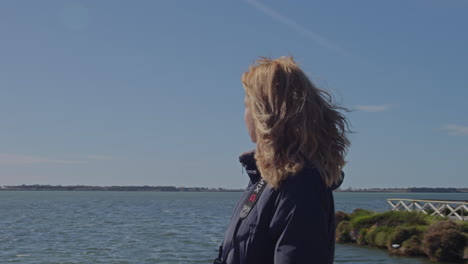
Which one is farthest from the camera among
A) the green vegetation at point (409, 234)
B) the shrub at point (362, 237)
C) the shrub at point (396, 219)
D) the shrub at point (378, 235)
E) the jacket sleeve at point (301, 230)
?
the shrub at point (362, 237)

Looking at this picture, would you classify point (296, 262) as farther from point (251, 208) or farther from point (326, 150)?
point (326, 150)

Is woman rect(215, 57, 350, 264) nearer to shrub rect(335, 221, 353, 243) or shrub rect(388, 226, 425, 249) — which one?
shrub rect(388, 226, 425, 249)

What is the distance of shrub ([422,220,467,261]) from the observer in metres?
20.8

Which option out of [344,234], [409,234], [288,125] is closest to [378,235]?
[409,234]

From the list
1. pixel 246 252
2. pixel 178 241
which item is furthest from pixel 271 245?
pixel 178 241

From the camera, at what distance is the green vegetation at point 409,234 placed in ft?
68.8

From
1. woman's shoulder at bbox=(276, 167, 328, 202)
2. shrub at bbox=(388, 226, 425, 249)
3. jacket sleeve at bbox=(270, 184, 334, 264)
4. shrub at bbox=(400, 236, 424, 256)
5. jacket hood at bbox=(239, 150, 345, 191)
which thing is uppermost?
jacket hood at bbox=(239, 150, 345, 191)

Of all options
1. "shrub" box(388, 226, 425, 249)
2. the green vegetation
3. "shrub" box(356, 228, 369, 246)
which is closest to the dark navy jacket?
the green vegetation

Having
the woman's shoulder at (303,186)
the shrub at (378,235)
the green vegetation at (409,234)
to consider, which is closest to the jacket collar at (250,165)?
the woman's shoulder at (303,186)

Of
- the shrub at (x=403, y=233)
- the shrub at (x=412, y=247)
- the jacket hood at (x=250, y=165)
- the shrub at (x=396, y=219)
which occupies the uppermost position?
the jacket hood at (x=250, y=165)

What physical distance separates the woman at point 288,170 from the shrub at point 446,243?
20.0 metres

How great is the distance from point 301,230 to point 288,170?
0.26 m

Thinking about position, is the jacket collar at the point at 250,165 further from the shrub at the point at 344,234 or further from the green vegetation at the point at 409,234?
the shrub at the point at 344,234

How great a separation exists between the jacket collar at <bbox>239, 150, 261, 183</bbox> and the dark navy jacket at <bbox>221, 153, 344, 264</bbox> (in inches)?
10.3
